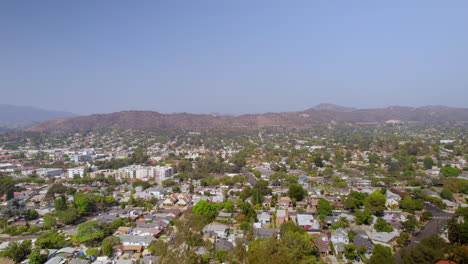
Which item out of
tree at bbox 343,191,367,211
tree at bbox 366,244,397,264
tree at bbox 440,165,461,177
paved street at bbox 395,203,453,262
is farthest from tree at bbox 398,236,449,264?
tree at bbox 440,165,461,177

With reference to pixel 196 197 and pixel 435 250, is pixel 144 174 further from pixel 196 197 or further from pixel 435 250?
pixel 435 250

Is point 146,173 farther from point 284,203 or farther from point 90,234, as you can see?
point 90,234

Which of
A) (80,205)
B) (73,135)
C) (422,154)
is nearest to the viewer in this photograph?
(80,205)

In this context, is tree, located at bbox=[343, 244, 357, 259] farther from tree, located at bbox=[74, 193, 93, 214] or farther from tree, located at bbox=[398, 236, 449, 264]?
tree, located at bbox=[74, 193, 93, 214]

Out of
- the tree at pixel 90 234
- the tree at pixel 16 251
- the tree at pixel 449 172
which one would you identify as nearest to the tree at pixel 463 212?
the tree at pixel 449 172

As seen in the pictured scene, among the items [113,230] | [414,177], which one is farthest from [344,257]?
[414,177]

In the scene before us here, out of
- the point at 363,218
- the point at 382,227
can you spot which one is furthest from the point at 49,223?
the point at 382,227

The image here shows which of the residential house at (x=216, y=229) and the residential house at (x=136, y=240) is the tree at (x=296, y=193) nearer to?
the residential house at (x=216, y=229)
